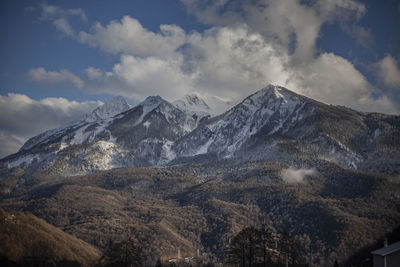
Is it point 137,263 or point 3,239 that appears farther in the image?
point 3,239

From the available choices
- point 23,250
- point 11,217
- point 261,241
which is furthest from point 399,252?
point 11,217

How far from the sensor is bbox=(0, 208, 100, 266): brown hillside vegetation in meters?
133

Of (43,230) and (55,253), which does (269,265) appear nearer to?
(55,253)

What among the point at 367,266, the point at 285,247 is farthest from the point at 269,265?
the point at 367,266

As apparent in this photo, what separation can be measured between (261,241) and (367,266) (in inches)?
1183

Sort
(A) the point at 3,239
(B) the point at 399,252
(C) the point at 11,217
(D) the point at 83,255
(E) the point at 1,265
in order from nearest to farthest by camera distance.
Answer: (B) the point at 399,252, (E) the point at 1,265, (A) the point at 3,239, (C) the point at 11,217, (D) the point at 83,255

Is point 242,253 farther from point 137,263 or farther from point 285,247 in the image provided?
point 137,263

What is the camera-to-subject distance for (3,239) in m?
136

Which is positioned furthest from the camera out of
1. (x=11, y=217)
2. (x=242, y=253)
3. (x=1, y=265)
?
(x=11, y=217)

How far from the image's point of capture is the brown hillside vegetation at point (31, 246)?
436 feet

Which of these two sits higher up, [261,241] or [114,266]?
→ [261,241]

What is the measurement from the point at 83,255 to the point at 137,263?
6301 centimetres

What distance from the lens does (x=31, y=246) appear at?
14212cm

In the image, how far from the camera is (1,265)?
107 metres
